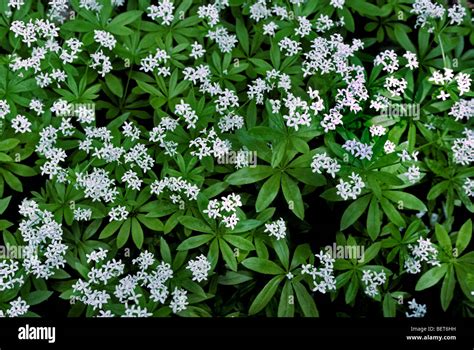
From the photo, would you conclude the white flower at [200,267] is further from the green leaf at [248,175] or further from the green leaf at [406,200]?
the green leaf at [406,200]

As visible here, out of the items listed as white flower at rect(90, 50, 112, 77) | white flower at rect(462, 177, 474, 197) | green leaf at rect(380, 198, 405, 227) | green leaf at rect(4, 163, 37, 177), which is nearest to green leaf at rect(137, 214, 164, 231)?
green leaf at rect(4, 163, 37, 177)

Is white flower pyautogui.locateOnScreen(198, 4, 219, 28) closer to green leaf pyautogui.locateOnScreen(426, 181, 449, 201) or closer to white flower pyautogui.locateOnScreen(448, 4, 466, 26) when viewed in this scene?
white flower pyautogui.locateOnScreen(448, 4, 466, 26)

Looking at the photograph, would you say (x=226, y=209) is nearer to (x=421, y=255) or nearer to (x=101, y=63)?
(x=421, y=255)

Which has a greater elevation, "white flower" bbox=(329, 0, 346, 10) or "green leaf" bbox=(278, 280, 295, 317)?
"white flower" bbox=(329, 0, 346, 10)

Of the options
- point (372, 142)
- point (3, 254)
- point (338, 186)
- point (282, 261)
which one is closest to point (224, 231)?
point (282, 261)

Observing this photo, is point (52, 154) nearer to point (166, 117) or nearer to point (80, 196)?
point (80, 196)

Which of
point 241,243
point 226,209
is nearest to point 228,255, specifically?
point 241,243
